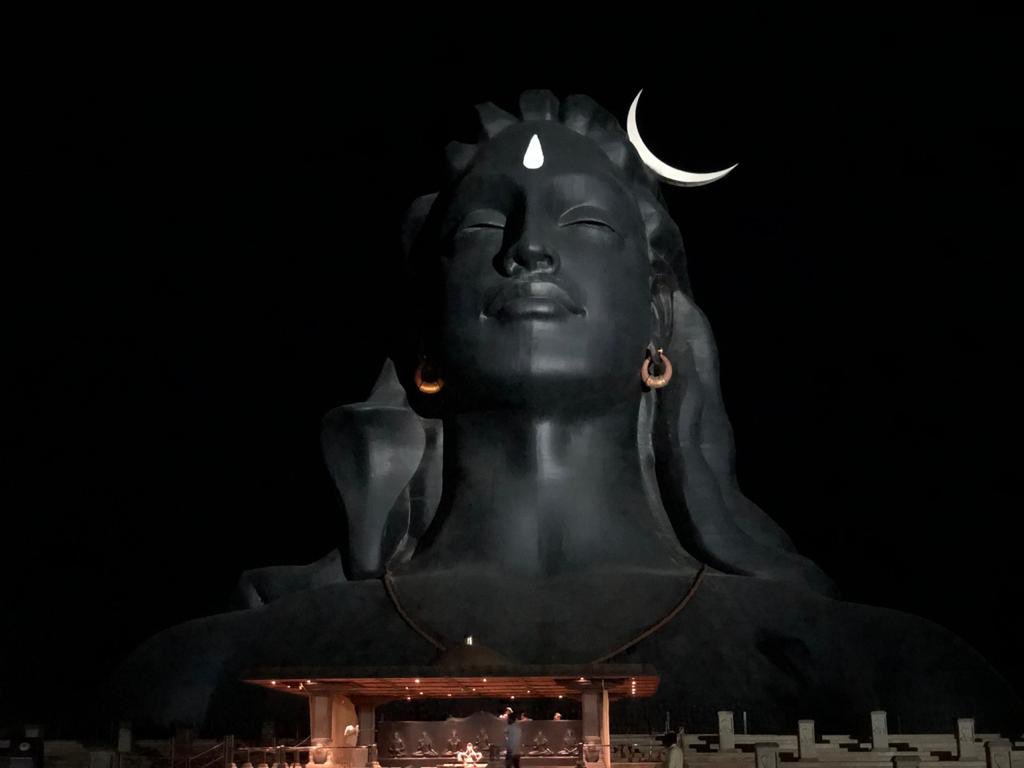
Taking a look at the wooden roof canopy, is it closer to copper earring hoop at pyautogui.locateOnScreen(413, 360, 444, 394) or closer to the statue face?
the statue face

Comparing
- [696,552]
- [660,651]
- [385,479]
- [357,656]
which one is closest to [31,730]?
[357,656]

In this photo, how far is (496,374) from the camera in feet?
38.7

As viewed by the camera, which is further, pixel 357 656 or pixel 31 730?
pixel 357 656

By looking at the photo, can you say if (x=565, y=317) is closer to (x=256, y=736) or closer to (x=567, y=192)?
(x=567, y=192)

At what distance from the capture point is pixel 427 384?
12398mm

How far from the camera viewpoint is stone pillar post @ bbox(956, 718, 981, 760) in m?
9.01

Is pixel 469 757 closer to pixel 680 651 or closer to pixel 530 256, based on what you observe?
pixel 680 651

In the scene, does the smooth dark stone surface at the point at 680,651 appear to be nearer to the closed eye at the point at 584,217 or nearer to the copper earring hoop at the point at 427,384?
the copper earring hoop at the point at 427,384

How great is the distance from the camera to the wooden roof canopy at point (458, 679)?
828 centimetres

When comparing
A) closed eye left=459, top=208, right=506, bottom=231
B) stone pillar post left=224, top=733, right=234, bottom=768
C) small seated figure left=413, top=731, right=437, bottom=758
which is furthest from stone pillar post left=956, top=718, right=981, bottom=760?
closed eye left=459, top=208, right=506, bottom=231

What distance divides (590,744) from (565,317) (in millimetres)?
4059

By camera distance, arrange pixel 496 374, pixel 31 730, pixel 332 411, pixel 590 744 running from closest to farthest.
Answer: pixel 590 744
pixel 31 730
pixel 496 374
pixel 332 411

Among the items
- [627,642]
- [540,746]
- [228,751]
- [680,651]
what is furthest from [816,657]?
[228,751]

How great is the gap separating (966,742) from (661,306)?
477cm
